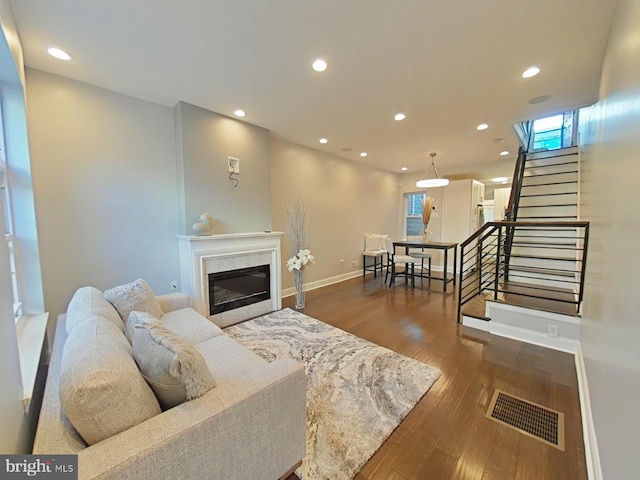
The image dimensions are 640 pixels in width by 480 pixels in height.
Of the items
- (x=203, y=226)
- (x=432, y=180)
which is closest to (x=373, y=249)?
(x=432, y=180)

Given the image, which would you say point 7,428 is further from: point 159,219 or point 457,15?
point 457,15

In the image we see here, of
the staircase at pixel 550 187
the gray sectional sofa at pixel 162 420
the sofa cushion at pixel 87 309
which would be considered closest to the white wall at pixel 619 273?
the gray sectional sofa at pixel 162 420

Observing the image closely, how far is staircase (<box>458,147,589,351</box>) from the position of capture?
2713 mm

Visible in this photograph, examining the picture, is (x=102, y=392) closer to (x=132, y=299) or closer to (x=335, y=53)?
(x=132, y=299)

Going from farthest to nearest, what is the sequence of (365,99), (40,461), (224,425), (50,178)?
(365,99) → (50,178) → (224,425) → (40,461)

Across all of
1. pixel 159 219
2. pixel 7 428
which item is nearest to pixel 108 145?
pixel 159 219

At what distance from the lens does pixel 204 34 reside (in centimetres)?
192

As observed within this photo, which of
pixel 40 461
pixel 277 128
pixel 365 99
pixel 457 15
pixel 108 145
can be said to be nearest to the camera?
pixel 40 461

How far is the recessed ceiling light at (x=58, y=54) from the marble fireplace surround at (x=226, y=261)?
1834 millimetres

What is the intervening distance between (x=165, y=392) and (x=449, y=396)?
1.98 metres

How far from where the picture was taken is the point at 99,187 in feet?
8.78

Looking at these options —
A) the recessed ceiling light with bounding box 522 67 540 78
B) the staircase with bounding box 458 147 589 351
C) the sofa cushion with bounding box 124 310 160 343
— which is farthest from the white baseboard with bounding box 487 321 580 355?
the sofa cushion with bounding box 124 310 160 343

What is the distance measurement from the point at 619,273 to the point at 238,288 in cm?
350

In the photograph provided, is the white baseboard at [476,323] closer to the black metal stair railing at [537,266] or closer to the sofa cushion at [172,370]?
the black metal stair railing at [537,266]
